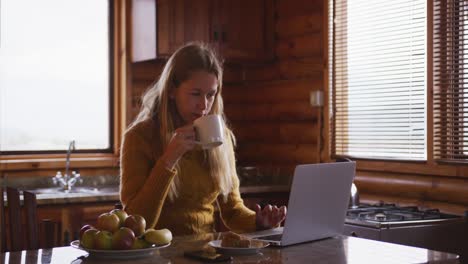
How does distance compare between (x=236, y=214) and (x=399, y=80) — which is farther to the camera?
(x=399, y=80)

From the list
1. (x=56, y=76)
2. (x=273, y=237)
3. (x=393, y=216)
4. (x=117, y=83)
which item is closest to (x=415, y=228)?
(x=393, y=216)

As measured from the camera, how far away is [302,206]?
1.81 meters

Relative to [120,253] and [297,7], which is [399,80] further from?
[120,253]

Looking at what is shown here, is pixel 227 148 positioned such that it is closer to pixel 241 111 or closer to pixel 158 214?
pixel 158 214

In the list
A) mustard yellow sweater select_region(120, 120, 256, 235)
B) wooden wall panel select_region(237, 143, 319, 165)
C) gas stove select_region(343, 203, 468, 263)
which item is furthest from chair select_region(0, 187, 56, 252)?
wooden wall panel select_region(237, 143, 319, 165)

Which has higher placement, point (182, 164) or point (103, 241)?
point (182, 164)

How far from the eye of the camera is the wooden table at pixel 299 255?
166cm

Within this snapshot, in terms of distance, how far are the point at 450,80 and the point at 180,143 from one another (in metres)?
1.91

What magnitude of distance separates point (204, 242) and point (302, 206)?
34 cm

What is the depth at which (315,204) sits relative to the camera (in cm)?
186

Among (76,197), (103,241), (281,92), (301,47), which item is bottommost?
(76,197)

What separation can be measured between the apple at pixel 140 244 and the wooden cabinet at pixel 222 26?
257 cm

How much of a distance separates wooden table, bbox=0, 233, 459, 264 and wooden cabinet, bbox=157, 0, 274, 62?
94.9 inches

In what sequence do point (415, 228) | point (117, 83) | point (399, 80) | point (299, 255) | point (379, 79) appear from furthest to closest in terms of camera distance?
1. point (117, 83)
2. point (379, 79)
3. point (399, 80)
4. point (415, 228)
5. point (299, 255)
